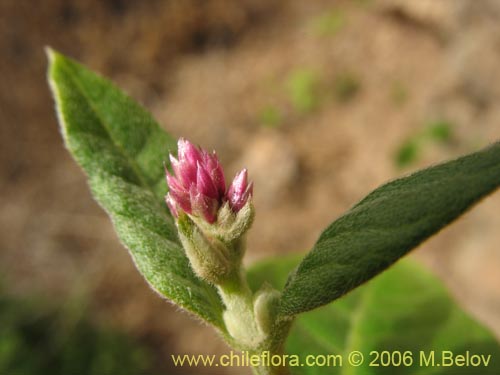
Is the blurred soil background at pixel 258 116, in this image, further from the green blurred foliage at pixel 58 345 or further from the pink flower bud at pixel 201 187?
the pink flower bud at pixel 201 187

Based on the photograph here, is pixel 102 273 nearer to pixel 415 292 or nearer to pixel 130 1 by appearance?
pixel 130 1

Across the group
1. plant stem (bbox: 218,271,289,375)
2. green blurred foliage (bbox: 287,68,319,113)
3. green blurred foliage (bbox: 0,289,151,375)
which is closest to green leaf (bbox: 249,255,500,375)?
plant stem (bbox: 218,271,289,375)

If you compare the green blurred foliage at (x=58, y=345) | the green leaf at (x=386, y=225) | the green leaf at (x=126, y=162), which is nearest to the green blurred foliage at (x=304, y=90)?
the green blurred foliage at (x=58, y=345)

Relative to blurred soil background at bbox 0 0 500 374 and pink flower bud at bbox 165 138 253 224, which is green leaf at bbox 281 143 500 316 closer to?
pink flower bud at bbox 165 138 253 224

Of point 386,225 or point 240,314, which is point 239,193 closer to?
point 240,314

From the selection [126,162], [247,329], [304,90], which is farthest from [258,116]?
[247,329]
